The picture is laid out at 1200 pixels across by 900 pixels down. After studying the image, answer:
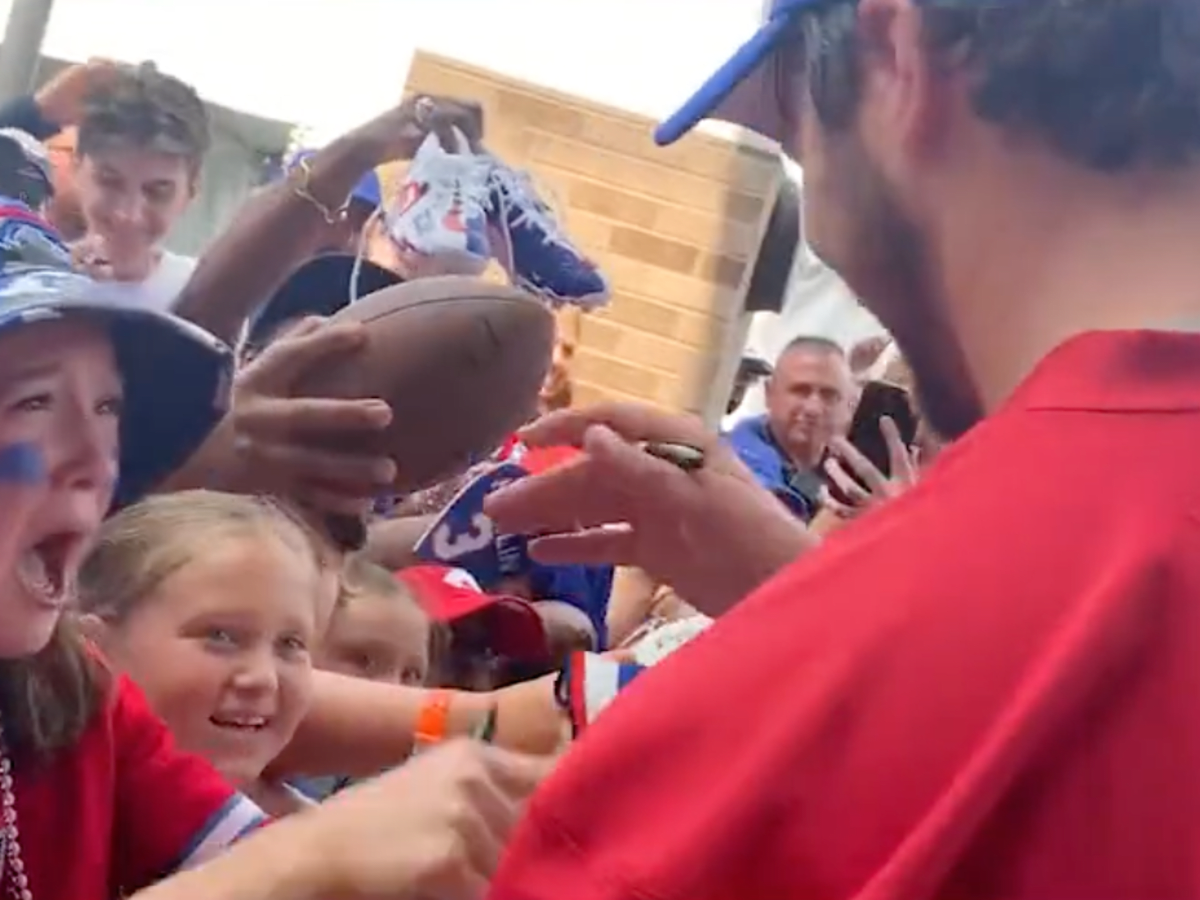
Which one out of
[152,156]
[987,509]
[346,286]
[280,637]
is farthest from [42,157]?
[987,509]

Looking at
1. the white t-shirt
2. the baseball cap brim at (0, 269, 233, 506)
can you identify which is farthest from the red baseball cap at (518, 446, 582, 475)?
the baseball cap brim at (0, 269, 233, 506)

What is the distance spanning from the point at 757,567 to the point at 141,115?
1.08 m

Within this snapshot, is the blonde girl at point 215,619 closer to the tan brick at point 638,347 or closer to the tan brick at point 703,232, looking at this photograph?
the tan brick at point 638,347

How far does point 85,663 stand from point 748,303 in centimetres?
255

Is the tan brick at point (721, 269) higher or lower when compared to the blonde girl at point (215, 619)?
higher

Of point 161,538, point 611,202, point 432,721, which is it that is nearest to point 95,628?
point 161,538

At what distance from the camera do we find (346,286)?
1.53 m

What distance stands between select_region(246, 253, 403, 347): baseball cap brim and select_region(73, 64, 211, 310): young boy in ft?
0.92

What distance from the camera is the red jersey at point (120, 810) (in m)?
1.02

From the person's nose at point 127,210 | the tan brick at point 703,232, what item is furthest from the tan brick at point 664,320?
the person's nose at point 127,210

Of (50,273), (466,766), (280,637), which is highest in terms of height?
(50,273)

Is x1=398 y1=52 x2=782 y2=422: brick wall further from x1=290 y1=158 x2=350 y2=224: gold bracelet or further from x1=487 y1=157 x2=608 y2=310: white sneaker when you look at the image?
x1=290 y1=158 x2=350 y2=224: gold bracelet

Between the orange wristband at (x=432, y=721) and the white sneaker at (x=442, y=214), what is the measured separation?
1.36ft

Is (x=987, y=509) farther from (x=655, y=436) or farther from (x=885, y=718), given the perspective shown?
(x=655, y=436)
